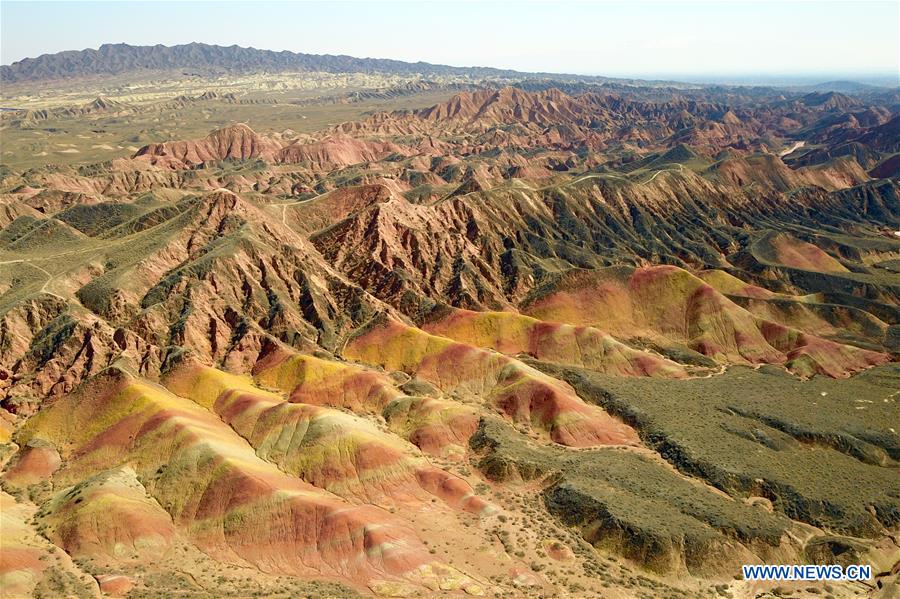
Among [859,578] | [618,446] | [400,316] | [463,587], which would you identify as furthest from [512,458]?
[400,316]

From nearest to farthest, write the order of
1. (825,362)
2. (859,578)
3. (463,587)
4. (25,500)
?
(463,587)
(859,578)
(25,500)
(825,362)

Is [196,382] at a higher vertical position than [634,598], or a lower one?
higher

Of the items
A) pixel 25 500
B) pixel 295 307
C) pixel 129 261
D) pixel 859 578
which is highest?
pixel 129 261

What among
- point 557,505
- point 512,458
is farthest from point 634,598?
point 512,458

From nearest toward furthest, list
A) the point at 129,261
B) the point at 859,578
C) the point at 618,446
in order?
the point at 859,578 < the point at 618,446 < the point at 129,261

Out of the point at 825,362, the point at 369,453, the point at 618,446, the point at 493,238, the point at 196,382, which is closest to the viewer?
the point at 369,453

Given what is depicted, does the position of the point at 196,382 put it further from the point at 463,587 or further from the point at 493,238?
the point at 493,238

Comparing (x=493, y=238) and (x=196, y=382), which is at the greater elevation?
(x=493, y=238)

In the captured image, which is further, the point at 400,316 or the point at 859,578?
the point at 400,316

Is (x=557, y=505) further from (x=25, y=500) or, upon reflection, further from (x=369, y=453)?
(x=25, y=500)
